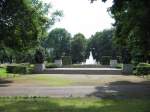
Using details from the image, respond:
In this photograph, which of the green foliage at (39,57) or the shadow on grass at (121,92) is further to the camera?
the green foliage at (39,57)

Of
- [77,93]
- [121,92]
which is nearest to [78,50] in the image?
[121,92]

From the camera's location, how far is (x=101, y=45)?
107 meters

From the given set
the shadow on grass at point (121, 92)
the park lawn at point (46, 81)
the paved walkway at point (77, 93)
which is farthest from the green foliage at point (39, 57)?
the paved walkway at point (77, 93)

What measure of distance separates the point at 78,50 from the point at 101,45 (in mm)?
6054

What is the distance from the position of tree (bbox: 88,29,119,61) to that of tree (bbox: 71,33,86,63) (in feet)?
8.72

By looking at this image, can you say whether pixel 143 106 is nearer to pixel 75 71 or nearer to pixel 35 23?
pixel 35 23

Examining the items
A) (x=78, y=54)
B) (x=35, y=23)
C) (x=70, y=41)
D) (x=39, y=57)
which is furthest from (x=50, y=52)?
(x=35, y=23)

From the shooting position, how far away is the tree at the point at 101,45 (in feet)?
339

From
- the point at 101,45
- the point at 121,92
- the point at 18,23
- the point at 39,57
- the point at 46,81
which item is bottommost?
the point at 121,92

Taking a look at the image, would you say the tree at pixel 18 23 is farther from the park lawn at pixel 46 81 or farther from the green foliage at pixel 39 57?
the green foliage at pixel 39 57

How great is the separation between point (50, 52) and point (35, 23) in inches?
3419

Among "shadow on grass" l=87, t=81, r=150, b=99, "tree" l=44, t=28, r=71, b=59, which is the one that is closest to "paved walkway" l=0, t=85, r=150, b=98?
"shadow on grass" l=87, t=81, r=150, b=99

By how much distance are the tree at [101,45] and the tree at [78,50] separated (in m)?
2.66

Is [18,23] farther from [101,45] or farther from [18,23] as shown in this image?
[101,45]
